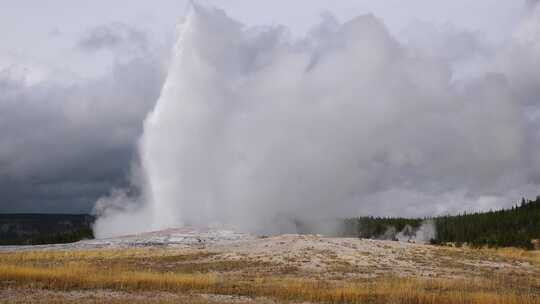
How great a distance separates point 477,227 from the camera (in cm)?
11562

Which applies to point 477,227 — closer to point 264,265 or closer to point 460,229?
point 460,229

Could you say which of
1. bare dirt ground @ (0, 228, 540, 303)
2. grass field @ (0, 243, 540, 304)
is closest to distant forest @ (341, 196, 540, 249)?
bare dirt ground @ (0, 228, 540, 303)

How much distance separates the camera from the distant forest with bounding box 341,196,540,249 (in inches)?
4040

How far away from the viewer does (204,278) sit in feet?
78.9

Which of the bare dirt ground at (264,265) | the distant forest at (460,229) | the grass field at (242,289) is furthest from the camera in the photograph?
the distant forest at (460,229)

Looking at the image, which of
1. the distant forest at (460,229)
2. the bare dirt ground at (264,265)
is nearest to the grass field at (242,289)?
the bare dirt ground at (264,265)

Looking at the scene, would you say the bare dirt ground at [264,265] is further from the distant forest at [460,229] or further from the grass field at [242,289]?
the distant forest at [460,229]

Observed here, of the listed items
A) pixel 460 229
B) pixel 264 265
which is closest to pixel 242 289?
pixel 264 265

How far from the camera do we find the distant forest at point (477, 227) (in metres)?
103

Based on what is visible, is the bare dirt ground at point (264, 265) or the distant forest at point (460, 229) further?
the distant forest at point (460, 229)

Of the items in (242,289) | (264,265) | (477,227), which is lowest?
(242,289)

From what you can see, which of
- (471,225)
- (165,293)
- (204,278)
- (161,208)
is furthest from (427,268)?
(471,225)

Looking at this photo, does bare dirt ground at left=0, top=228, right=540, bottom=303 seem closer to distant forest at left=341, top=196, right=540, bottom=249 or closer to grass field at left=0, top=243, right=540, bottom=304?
grass field at left=0, top=243, right=540, bottom=304

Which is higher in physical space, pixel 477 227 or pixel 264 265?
pixel 477 227
